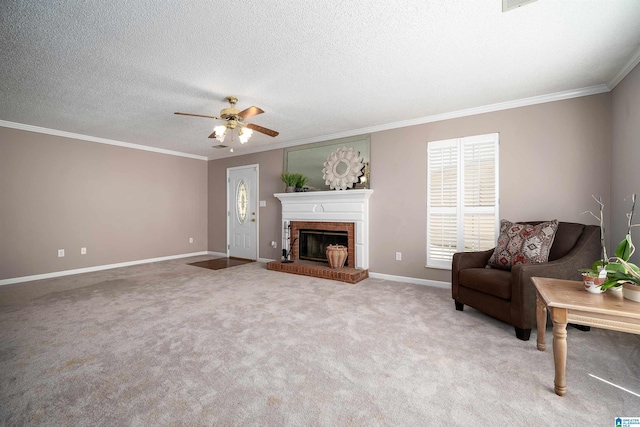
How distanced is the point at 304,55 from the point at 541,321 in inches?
112

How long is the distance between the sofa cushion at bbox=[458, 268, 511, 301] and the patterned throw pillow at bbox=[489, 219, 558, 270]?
129 millimetres

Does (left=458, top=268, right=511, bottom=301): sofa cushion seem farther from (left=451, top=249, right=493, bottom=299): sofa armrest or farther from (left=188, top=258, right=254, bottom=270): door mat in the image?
(left=188, top=258, right=254, bottom=270): door mat

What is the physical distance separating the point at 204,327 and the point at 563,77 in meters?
4.21

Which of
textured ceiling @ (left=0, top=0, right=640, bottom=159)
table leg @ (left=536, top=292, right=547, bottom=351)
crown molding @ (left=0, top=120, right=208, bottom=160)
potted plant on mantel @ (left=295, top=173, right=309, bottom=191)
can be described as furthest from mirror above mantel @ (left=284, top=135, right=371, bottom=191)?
table leg @ (left=536, top=292, right=547, bottom=351)

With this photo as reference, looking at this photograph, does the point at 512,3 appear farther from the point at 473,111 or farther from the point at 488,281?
the point at 488,281

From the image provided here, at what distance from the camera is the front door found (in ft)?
19.7

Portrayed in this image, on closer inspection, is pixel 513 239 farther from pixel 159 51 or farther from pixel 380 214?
pixel 159 51

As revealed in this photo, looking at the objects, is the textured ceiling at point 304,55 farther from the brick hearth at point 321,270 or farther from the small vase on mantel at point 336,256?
the brick hearth at point 321,270

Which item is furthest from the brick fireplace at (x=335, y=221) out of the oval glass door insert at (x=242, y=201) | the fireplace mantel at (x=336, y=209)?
the oval glass door insert at (x=242, y=201)

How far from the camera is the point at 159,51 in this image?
7.55 ft

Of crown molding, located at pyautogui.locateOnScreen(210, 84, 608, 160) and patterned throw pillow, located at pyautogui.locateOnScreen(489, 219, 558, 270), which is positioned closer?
patterned throw pillow, located at pyautogui.locateOnScreen(489, 219, 558, 270)

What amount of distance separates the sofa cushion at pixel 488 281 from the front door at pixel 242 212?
424 cm

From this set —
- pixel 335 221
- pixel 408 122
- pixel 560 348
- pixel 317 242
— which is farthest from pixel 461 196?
pixel 317 242

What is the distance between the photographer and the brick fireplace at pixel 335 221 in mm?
4387
